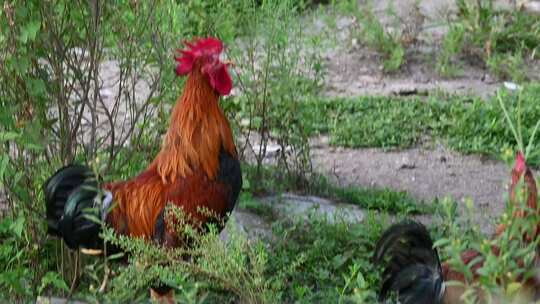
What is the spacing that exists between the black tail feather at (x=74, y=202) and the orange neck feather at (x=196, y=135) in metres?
0.35

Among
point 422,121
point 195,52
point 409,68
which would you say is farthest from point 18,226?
point 409,68

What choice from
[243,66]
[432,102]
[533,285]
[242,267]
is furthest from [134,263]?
[432,102]

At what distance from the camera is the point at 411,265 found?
474 cm

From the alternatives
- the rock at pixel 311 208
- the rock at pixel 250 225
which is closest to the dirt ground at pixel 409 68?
the rock at pixel 311 208

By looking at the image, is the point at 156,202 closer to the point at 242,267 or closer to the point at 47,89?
the point at 47,89

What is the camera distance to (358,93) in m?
9.17

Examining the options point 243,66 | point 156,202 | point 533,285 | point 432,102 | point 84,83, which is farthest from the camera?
point 432,102

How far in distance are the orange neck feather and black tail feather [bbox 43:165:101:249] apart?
35 centimetres

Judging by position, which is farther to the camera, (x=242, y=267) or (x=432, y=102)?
(x=432, y=102)

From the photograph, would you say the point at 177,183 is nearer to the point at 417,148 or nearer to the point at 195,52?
the point at 195,52

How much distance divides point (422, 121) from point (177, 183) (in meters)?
3.25

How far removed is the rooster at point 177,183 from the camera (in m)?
5.49

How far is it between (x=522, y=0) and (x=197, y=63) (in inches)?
216

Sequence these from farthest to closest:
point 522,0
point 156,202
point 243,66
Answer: point 522,0 < point 243,66 < point 156,202
